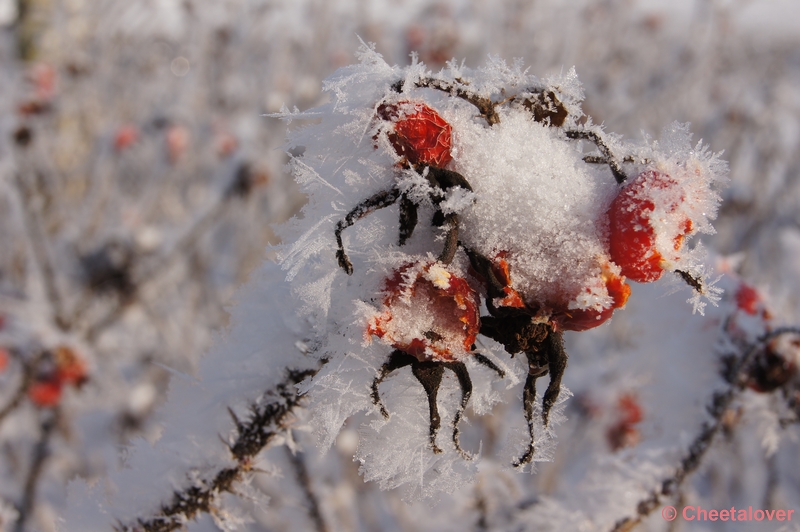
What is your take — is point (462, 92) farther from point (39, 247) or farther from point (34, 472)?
point (39, 247)

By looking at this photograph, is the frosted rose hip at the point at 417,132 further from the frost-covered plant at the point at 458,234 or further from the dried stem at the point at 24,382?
the dried stem at the point at 24,382

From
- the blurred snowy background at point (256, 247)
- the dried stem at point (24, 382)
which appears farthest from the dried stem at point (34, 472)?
the dried stem at point (24, 382)

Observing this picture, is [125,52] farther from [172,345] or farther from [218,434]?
[218,434]

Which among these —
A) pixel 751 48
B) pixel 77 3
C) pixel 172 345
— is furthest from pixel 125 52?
pixel 751 48

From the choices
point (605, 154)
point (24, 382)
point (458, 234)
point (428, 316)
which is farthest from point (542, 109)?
point (24, 382)

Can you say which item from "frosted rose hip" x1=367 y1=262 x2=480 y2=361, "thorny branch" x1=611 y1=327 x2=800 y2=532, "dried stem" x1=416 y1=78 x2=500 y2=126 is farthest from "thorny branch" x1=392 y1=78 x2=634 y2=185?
"thorny branch" x1=611 y1=327 x2=800 y2=532

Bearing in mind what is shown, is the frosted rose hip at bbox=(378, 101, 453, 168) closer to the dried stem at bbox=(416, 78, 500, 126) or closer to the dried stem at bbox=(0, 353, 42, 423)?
the dried stem at bbox=(416, 78, 500, 126)
